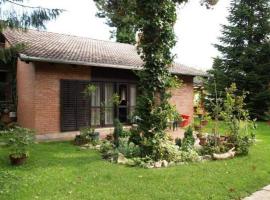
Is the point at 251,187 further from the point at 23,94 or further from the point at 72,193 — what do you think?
the point at 23,94

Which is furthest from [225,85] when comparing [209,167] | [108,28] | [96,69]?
[108,28]

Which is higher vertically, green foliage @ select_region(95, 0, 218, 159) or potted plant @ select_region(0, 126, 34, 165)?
green foliage @ select_region(95, 0, 218, 159)

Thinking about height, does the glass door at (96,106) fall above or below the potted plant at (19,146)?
above

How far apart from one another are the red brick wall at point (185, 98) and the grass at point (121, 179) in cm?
1051

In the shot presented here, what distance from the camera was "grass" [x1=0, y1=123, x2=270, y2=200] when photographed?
6.38m

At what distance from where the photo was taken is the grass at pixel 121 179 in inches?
251

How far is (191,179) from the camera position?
7.48 m

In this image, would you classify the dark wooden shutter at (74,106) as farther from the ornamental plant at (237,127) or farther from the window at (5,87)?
the ornamental plant at (237,127)

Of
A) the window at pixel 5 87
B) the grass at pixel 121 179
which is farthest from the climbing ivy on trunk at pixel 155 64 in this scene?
the window at pixel 5 87

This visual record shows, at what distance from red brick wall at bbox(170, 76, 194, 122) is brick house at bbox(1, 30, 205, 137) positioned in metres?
3.59

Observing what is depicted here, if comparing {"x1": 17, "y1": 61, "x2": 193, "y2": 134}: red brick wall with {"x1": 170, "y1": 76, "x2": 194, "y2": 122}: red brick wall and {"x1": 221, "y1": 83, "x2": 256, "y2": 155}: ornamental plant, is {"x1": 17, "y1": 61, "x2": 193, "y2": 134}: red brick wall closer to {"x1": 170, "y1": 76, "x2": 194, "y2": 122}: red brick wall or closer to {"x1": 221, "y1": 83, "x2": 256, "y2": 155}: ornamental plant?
{"x1": 221, "y1": 83, "x2": 256, "y2": 155}: ornamental plant

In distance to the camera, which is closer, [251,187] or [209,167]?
[251,187]

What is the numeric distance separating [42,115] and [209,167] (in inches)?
297

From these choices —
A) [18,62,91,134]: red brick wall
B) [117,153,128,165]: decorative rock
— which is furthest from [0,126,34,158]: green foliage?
[18,62,91,134]: red brick wall
